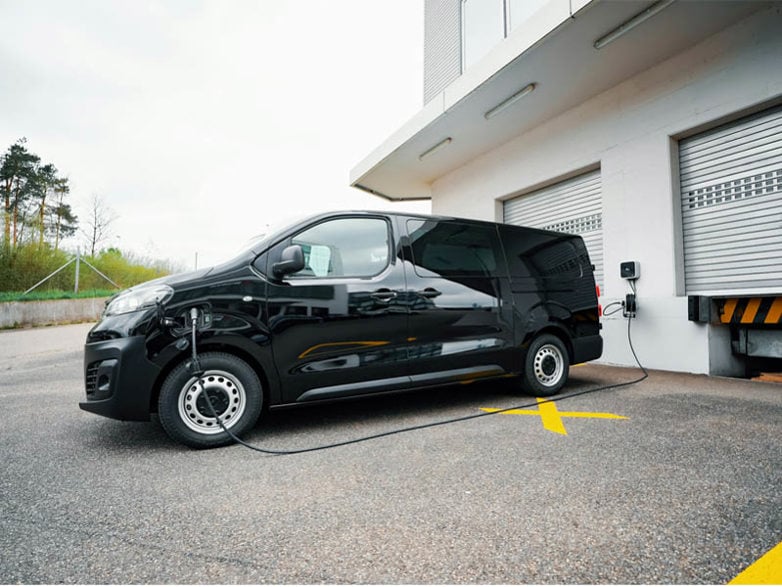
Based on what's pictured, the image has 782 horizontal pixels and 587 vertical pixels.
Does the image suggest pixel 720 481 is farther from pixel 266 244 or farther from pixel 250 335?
pixel 266 244

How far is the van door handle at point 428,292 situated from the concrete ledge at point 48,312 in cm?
Answer: 1524

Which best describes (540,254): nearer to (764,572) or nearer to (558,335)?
(558,335)

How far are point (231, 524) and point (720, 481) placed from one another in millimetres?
2328

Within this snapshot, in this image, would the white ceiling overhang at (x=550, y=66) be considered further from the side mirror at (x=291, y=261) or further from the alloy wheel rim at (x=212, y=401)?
the alloy wheel rim at (x=212, y=401)

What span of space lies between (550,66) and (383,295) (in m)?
4.55

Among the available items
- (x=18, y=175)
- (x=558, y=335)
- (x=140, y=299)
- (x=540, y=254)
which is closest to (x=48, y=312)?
(x=18, y=175)

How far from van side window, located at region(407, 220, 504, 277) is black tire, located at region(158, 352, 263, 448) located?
1.60 m

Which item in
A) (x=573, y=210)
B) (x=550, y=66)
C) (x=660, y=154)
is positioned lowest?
(x=573, y=210)

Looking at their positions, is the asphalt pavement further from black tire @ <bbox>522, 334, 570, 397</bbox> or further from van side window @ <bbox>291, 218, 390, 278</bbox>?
van side window @ <bbox>291, 218, 390, 278</bbox>

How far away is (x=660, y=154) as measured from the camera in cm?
560

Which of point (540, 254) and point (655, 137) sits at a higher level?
point (655, 137)

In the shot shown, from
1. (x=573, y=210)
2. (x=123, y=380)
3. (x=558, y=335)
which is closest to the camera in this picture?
Answer: (x=123, y=380)

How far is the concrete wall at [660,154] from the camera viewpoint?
4.77 metres

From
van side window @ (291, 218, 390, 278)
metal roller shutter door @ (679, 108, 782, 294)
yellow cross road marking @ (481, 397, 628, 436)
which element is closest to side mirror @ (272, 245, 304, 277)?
van side window @ (291, 218, 390, 278)
